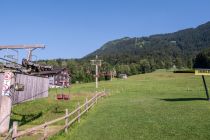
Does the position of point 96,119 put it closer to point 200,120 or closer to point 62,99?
point 200,120

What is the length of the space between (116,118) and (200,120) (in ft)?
18.6

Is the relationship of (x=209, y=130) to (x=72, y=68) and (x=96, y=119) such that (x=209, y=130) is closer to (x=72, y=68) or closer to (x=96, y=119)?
(x=96, y=119)

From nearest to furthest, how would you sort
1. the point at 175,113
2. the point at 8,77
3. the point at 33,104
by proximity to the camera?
the point at 8,77 < the point at 175,113 < the point at 33,104

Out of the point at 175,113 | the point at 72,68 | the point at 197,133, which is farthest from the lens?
the point at 72,68

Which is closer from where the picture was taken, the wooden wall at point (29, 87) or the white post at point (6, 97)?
the white post at point (6, 97)

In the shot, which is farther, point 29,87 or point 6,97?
point 29,87

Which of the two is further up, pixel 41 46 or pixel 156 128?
pixel 41 46

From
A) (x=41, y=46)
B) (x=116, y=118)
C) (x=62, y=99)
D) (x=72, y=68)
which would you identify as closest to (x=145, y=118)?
(x=116, y=118)

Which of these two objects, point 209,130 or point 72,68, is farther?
point 72,68

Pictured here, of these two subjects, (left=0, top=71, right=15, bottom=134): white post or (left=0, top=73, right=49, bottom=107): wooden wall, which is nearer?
(left=0, top=71, right=15, bottom=134): white post

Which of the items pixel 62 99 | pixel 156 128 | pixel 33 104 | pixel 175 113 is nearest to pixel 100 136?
pixel 156 128

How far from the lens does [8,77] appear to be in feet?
65.0

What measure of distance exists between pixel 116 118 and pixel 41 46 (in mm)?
7963

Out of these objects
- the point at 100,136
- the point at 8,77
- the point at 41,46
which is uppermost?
the point at 41,46
